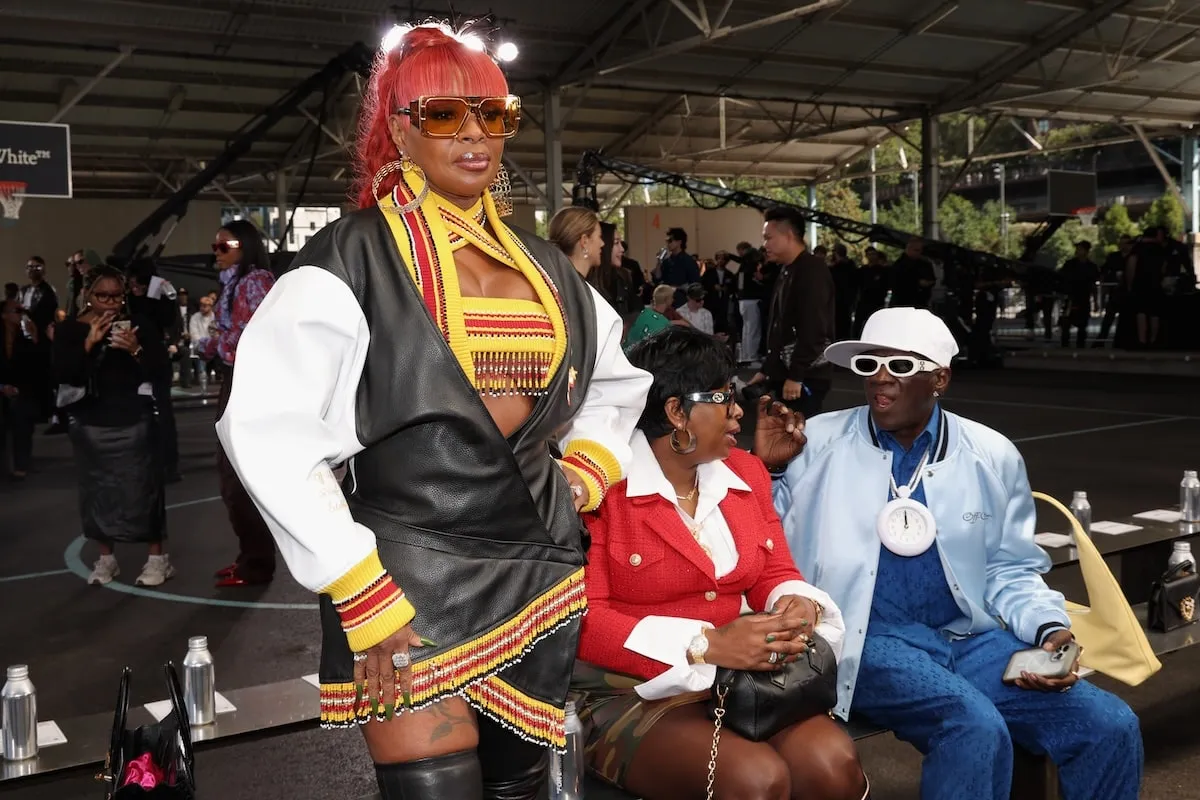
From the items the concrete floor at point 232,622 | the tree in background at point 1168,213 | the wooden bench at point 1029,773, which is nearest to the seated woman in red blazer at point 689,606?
the wooden bench at point 1029,773

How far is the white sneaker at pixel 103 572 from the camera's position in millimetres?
6605

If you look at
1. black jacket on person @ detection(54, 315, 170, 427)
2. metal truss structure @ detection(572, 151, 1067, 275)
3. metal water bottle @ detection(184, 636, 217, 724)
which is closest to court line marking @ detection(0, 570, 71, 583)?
black jacket on person @ detection(54, 315, 170, 427)

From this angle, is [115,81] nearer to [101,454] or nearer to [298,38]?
[298,38]

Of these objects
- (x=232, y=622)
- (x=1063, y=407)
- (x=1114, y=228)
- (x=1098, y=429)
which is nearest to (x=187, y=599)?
(x=232, y=622)

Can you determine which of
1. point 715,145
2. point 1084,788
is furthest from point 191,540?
point 715,145

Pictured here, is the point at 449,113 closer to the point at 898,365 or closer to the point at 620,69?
the point at 898,365

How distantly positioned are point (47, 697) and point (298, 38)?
11720 millimetres

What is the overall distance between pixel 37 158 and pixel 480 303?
1181cm

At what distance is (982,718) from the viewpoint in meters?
2.96

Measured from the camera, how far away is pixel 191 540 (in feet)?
25.2

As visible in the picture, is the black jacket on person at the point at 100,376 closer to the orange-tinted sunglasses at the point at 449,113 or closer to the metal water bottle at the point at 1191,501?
the orange-tinted sunglasses at the point at 449,113

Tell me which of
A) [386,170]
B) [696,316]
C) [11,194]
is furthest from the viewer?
[696,316]

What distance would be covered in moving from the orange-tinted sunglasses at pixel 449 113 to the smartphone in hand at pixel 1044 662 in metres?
2.05

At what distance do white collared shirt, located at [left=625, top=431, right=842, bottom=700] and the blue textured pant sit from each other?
311 millimetres
